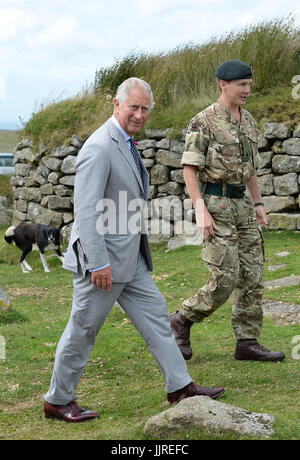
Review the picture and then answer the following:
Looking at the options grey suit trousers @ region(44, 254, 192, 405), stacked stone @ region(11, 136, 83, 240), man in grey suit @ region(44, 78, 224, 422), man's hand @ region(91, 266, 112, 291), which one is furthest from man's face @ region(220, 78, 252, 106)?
stacked stone @ region(11, 136, 83, 240)

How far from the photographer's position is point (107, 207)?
161 inches

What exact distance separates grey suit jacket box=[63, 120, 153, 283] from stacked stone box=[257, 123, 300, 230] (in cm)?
753

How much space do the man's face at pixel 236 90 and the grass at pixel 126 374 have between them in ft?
7.11

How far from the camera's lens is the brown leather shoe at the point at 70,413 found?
4.32 meters

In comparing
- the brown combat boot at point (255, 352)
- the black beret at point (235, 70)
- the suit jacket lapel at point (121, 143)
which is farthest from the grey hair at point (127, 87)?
the brown combat boot at point (255, 352)

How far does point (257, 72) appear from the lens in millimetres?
12719

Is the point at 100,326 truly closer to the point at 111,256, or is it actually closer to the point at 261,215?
the point at 111,256

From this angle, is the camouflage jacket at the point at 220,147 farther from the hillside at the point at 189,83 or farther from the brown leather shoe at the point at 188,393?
the hillside at the point at 189,83

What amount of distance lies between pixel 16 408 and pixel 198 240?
300 inches

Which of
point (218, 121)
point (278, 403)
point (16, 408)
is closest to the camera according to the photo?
point (278, 403)

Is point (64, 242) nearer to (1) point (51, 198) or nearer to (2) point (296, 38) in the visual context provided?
(1) point (51, 198)

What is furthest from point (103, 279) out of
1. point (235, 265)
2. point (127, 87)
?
point (235, 265)

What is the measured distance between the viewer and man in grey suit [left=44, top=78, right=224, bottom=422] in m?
3.99
